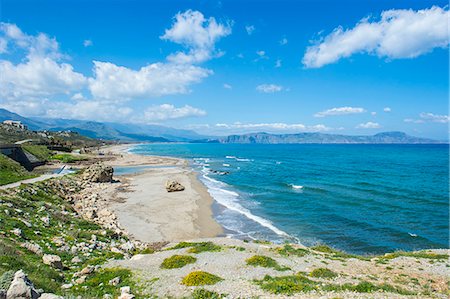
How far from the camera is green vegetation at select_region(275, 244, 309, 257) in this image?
872 inches

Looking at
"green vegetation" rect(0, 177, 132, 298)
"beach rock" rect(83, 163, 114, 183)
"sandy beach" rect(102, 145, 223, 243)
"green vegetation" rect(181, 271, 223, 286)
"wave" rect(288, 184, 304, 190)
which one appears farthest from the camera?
"beach rock" rect(83, 163, 114, 183)

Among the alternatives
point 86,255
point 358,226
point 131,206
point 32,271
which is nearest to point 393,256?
point 358,226

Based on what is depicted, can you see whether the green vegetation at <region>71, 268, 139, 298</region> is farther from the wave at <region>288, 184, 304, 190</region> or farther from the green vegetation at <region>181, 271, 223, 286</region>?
the wave at <region>288, 184, 304, 190</region>

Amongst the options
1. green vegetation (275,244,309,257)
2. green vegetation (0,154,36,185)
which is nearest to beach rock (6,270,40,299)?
green vegetation (275,244,309,257)

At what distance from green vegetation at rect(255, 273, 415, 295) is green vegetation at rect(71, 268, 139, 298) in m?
6.94

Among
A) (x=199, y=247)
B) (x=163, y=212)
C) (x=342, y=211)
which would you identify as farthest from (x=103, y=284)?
(x=342, y=211)

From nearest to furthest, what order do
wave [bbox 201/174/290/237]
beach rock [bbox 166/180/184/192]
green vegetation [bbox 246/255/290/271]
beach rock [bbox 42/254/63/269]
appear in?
1. beach rock [bbox 42/254/63/269]
2. green vegetation [bbox 246/255/290/271]
3. wave [bbox 201/174/290/237]
4. beach rock [bbox 166/180/184/192]

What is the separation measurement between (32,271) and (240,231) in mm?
23665

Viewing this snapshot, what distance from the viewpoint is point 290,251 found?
22703 mm

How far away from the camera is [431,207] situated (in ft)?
147

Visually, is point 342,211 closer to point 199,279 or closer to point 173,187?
point 173,187

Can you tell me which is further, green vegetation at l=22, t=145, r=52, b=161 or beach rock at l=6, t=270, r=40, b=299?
green vegetation at l=22, t=145, r=52, b=161

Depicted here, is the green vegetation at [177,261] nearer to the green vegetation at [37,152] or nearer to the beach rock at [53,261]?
the beach rock at [53,261]

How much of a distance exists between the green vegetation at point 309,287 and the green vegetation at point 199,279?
2.38m
